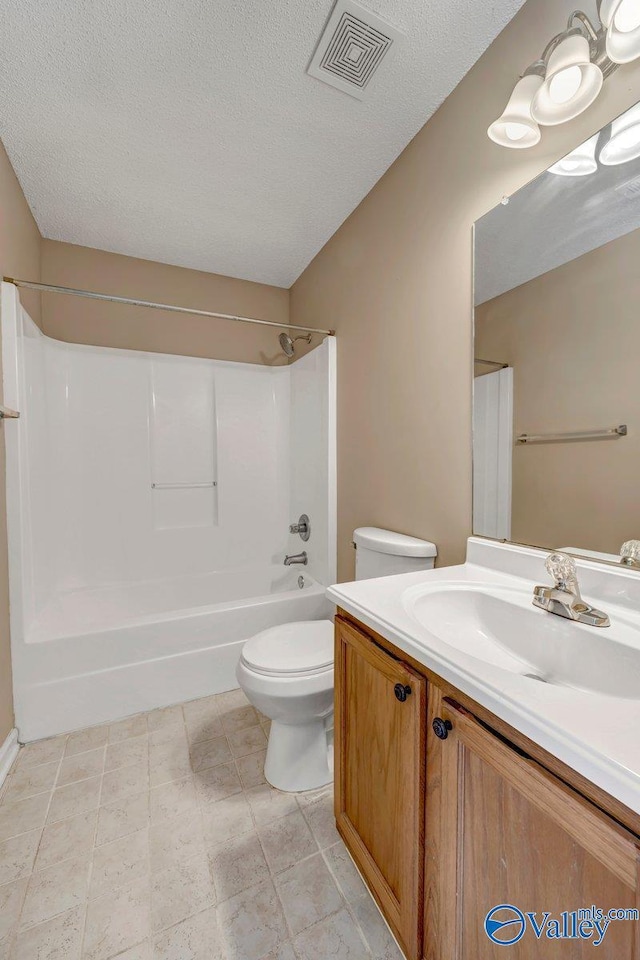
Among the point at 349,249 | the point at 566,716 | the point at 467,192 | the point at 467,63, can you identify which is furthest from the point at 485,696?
the point at 349,249

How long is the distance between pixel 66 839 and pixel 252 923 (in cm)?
65

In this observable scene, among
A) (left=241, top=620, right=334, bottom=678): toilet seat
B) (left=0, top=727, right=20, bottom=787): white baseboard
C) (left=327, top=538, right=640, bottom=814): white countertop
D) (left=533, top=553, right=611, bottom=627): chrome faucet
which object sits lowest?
(left=0, top=727, right=20, bottom=787): white baseboard

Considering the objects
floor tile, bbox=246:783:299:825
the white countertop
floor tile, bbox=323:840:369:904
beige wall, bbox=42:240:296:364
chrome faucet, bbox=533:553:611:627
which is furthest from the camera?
beige wall, bbox=42:240:296:364

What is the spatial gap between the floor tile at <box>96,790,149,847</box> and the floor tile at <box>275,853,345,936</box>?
0.50 meters

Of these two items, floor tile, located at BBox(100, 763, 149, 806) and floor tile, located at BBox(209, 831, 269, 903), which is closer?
floor tile, located at BBox(209, 831, 269, 903)

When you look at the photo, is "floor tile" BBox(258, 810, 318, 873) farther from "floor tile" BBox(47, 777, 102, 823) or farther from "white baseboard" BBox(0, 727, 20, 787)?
"white baseboard" BBox(0, 727, 20, 787)

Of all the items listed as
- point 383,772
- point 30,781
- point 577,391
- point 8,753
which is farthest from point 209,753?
point 577,391

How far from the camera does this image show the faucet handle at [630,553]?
87 centimetres

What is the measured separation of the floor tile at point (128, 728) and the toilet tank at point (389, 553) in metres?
1.15

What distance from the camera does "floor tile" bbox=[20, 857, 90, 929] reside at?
97 centimetres

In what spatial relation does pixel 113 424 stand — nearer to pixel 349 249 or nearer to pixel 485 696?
pixel 349 249

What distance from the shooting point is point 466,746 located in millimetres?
631

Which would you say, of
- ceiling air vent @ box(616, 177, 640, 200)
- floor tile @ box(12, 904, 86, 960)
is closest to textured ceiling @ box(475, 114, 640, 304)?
ceiling air vent @ box(616, 177, 640, 200)

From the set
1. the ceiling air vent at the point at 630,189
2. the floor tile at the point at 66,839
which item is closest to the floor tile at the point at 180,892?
the floor tile at the point at 66,839
